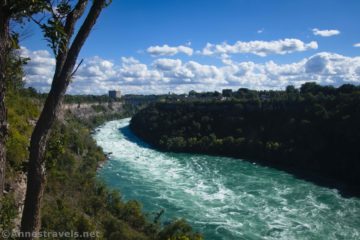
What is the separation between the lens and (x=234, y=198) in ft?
98.9

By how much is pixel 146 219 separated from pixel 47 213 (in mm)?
8745

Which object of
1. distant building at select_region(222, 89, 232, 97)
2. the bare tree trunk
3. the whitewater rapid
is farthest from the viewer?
distant building at select_region(222, 89, 232, 97)

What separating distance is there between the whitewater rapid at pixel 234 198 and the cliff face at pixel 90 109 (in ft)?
148

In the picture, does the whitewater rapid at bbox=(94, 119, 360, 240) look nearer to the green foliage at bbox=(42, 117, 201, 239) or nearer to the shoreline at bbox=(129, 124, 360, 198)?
the shoreline at bbox=(129, 124, 360, 198)

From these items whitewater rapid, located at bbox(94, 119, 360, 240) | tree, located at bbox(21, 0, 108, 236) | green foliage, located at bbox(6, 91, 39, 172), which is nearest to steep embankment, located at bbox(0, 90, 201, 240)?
green foliage, located at bbox(6, 91, 39, 172)

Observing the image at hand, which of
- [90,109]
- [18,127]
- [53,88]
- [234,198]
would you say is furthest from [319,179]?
[90,109]

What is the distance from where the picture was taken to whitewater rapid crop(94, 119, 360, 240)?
76.8ft

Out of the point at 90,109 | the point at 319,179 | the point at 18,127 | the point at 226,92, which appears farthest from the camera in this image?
the point at 90,109

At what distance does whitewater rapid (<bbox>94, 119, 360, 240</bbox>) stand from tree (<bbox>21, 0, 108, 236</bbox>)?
19958mm

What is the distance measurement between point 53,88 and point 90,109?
103 m

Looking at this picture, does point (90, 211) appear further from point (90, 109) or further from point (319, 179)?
point (90, 109)

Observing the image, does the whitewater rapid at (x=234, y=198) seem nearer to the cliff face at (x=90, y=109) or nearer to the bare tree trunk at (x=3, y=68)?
the bare tree trunk at (x=3, y=68)

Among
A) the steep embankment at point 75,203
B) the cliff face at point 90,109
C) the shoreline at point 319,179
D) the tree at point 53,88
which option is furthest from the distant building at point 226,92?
the tree at point 53,88

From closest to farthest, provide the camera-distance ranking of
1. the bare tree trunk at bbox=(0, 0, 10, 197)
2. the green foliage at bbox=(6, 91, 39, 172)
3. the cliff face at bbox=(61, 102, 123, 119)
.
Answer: the bare tree trunk at bbox=(0, 0, 10, 197) → the green foliage at bbox=(6, 91, 39, 172) → the cliff face at bbox=(61, 102, 123, 119)
